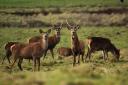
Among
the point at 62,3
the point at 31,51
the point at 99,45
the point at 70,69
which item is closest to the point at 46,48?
the point at 31,51

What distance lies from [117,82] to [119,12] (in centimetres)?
3900

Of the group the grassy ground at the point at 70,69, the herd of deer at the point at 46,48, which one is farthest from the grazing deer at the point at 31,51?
the grassy ground at the point at 70,69

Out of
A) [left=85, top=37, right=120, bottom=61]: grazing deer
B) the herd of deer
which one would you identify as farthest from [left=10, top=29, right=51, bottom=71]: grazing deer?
[left=85, top=37, right=120, bottom=61]: grazing deer

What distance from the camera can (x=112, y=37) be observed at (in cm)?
3666

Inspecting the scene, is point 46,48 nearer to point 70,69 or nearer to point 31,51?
point 31,51

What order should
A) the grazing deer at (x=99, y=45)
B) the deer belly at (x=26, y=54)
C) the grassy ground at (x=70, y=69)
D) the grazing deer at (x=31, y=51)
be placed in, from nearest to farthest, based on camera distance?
the grassy ground at (x=70, y=69) → the grazing deer at (x=31, y=51) → the deer belly at (x=26, y=54) → the grazing deer at (x=99, y=45)

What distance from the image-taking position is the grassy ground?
13195 millimetres

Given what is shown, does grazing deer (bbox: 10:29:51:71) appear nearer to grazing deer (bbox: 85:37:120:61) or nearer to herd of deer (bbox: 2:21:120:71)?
herd of deer (bbox: 2:21:120:71)

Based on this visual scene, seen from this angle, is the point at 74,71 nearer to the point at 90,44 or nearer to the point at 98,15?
the point at 90,44

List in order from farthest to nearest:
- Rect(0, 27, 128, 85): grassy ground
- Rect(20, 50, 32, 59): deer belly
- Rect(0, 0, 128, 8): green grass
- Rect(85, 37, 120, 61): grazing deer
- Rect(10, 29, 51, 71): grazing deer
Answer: Rect(0, 0, 128, 8): green grass
Rect(85, 37, 120, 61): grazing deer
Rect(20, 50, 32, 59): deer belly
Rect(10, 29, 51, 71): grazing deer
Rect(0, 27, 128, 85): grassy ground

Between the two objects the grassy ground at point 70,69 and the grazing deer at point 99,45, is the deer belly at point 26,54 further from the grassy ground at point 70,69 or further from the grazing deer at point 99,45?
the grazing deer at point 99,45

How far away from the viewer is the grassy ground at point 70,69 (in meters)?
13.2

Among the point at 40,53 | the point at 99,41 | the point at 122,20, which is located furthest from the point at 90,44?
the point at 122,20

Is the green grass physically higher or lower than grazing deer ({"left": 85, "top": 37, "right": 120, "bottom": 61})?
lower
